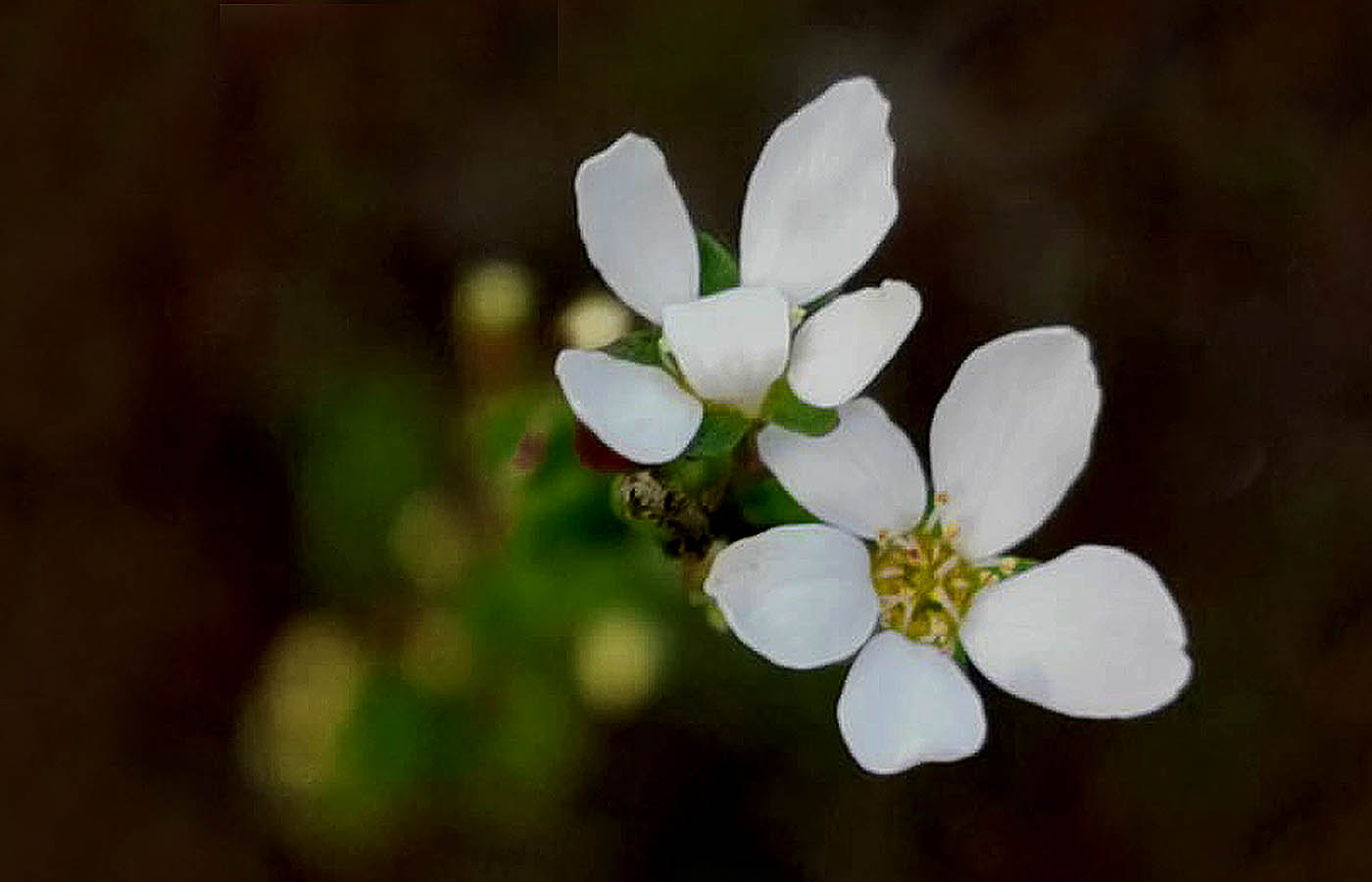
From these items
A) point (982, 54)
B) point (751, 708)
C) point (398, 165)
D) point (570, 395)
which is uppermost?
point (570, 395)

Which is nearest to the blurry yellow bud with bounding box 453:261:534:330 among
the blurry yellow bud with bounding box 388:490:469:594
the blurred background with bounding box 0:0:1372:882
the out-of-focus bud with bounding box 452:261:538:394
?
the out-of-focus bud with bounding box 452:261:538:394

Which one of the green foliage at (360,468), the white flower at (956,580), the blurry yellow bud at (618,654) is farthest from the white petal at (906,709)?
the green foliage at (360,468)

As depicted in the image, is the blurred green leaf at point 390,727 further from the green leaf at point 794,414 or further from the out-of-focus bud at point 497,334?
the green leaf at point 794,414

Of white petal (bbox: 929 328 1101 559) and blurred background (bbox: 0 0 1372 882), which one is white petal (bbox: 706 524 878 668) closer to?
white petal (bbox: 929 328 1101 559)

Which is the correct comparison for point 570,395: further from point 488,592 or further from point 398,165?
point 398,165

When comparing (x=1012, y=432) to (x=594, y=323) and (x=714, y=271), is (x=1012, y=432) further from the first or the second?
(x=594, y=323)

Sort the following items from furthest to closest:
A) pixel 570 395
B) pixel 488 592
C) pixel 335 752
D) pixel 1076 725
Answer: pixel 1076 725 → pixel 335 752 → pixel 488 592 → pixel 570 395

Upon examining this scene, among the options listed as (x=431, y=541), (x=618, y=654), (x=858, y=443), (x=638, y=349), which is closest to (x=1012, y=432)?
(x=858, y=443)

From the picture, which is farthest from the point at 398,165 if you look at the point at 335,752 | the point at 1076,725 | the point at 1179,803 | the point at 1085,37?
the point at 1179,803

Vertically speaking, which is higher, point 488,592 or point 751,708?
Answer: point 488,592
